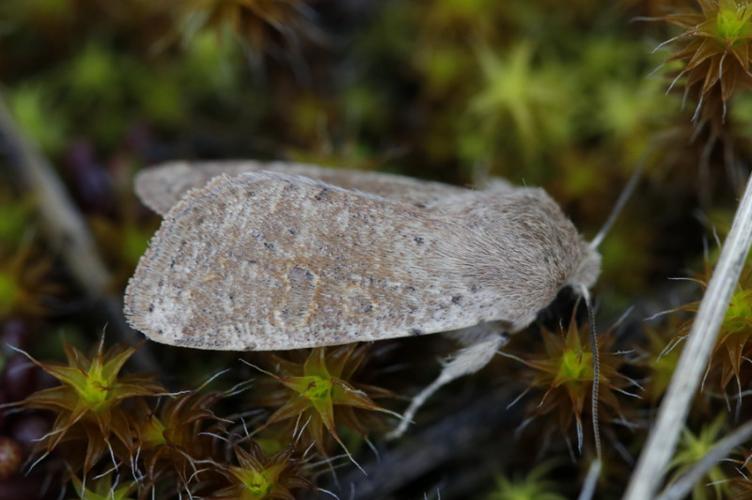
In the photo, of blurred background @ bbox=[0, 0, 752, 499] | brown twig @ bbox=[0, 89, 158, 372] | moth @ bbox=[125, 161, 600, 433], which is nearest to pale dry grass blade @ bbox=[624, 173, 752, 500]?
blurred background @ bbox=[0, 0, 752, 499]

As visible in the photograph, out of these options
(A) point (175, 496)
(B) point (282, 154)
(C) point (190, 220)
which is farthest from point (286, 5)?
(A) point (175, 496)

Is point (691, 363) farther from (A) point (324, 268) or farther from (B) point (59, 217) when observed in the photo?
(B) point (59, 217)

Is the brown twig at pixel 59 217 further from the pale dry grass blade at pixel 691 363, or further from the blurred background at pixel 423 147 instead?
the pale dry grass blade at pixel 691 363

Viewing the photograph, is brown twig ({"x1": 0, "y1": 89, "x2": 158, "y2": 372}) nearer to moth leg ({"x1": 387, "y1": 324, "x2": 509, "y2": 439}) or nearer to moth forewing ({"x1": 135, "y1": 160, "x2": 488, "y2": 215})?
moth forewing ({"x1": 135, "y1": 160, "x2": 488, "y2": 215})

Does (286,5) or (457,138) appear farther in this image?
(457,138)

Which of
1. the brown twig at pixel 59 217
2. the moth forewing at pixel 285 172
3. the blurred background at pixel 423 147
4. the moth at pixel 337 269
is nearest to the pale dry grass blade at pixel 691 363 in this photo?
the blurred background at pixel 423 147

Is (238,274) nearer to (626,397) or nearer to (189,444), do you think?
(189,444)
